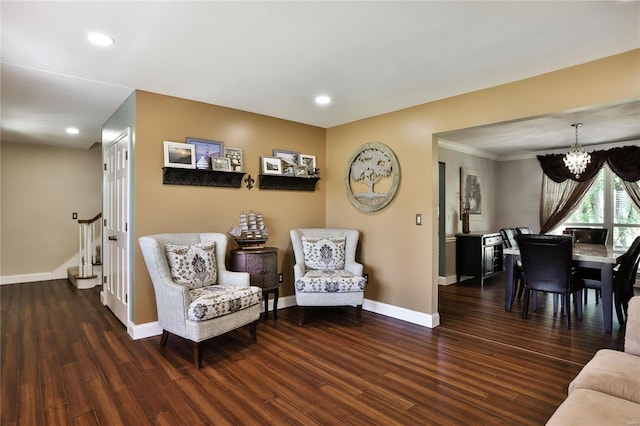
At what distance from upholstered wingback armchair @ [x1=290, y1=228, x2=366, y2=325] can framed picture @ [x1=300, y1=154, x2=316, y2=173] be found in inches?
34.1

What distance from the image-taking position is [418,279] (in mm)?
3738

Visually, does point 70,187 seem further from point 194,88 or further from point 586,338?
point 586,338

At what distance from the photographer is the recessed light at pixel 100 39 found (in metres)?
2.24

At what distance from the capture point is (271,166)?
163 inches

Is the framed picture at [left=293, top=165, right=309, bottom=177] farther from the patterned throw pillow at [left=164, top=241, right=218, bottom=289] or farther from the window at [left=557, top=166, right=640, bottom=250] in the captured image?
the window at [left=557, top=166, right=640, bottom=250]

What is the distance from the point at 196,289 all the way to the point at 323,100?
2261 mm

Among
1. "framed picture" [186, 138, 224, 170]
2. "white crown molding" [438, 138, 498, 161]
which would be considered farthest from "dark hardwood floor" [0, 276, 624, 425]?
"white crown molding" [438, 138, 498, 161]

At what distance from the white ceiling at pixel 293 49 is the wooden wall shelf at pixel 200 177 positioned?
77 centimetres

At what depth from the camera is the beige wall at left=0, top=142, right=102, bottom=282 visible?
5.62m

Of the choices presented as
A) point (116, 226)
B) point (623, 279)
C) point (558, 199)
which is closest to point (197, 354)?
point (116, 226)

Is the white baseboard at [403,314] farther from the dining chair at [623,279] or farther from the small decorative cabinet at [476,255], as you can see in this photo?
the small decorative cabinet at [476,255]

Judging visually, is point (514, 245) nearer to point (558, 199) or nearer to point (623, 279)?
point (623, 279)

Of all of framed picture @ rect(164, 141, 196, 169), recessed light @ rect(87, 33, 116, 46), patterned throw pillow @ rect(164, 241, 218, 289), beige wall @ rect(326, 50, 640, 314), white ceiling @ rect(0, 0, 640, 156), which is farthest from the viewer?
framed picture @ rect(164, 141, 196, 169)

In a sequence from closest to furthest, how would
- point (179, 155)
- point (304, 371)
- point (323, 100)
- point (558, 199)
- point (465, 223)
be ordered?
1. point (304, 371)
2. point (179, 155)
3. point (323, 100)
4. point (465, 223)
5. point (558, 199)
